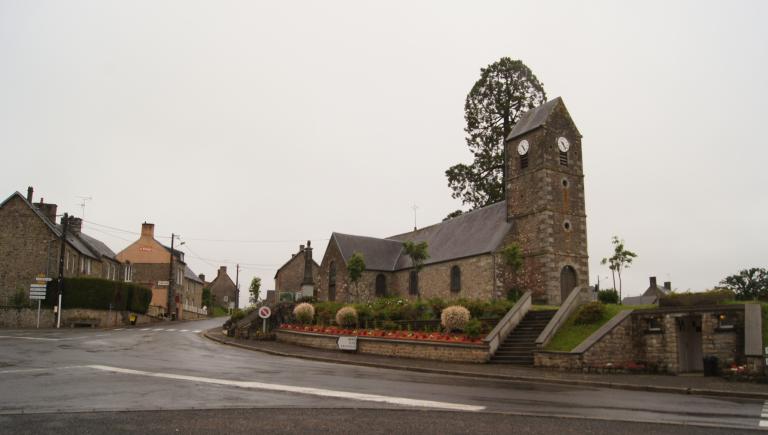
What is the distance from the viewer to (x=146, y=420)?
23.3 feet

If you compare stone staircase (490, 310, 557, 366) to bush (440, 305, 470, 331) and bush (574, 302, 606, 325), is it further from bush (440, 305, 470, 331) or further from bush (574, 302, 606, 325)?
bush (440, 305, 470, 331)

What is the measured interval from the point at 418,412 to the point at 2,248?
136ft

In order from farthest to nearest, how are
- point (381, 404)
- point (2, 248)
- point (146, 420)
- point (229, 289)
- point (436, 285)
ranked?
point (229, 289), point (2, 248), point (436, 285), point (381, 404), point (146, 420)

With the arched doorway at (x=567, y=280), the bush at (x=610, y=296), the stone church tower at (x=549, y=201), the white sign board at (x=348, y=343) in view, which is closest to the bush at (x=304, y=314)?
the white sign board at (x=348, y=343)

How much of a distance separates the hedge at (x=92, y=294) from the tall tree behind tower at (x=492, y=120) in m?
25.4

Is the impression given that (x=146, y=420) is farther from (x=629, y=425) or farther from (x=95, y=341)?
(x=95, y=341)

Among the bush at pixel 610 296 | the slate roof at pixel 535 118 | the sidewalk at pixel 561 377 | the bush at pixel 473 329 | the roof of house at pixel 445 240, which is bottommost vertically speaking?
the sidewalk at pixel 561 377

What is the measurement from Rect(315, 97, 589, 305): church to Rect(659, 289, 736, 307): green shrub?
10900mm

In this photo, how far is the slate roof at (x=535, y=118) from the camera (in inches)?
1309

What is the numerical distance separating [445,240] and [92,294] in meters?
23.3

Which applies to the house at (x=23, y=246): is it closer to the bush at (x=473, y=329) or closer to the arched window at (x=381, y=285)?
the arched window at (x=381, y=285)

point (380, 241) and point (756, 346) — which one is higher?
point (380, 241)

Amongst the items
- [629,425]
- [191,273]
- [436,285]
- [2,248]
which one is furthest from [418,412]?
[191,273]

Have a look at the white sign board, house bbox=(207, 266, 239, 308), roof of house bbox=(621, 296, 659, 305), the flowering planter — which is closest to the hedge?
the flowering planter
